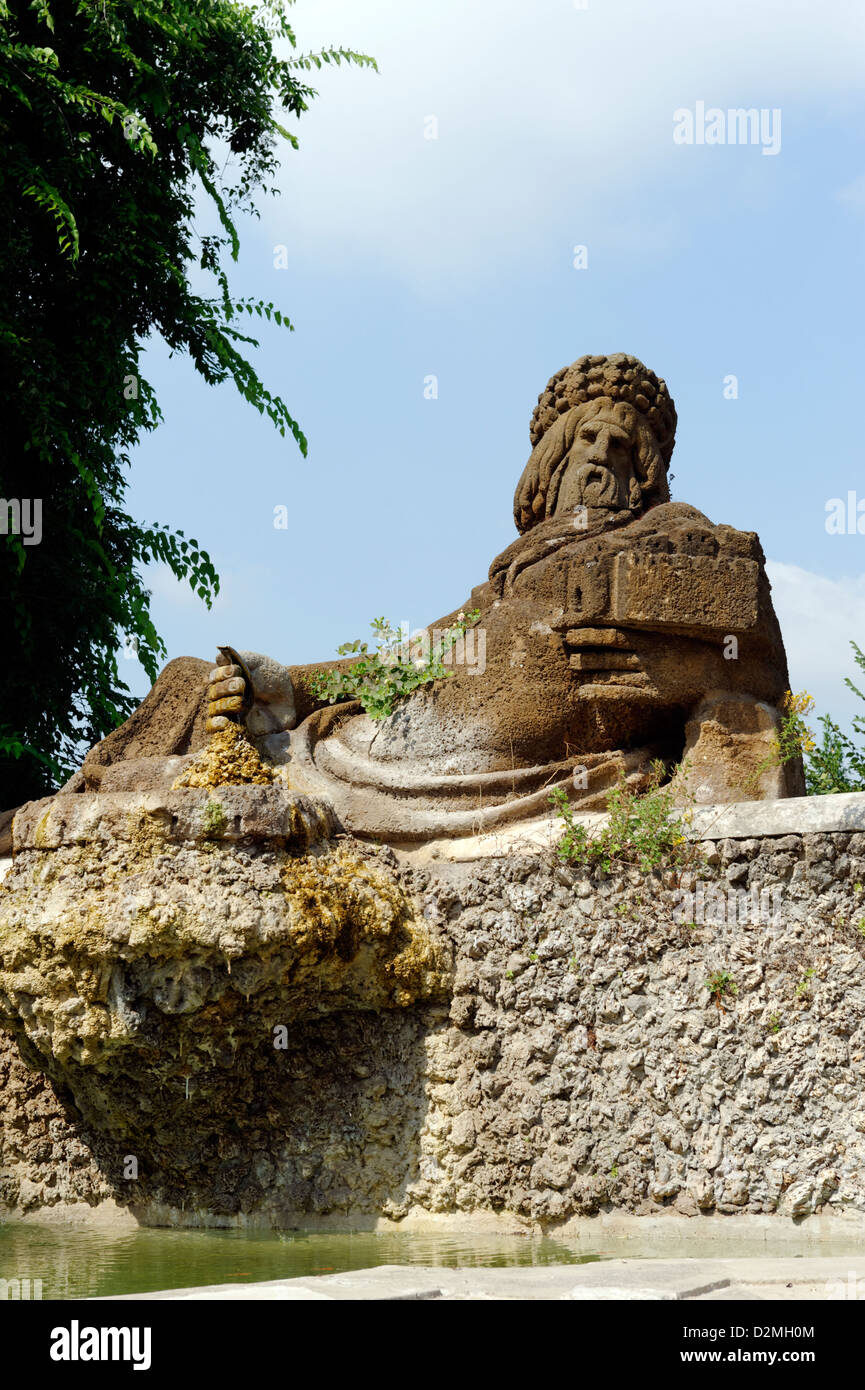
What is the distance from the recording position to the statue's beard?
269 inches

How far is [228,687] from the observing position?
6.36m

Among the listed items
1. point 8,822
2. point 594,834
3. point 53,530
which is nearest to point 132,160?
point 53,530

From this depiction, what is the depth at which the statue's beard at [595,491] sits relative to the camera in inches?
269

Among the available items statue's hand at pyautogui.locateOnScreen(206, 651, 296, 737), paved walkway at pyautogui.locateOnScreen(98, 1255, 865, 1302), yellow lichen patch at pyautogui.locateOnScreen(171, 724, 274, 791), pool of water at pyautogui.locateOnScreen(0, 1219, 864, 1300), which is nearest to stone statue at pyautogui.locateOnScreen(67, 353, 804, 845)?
statue's hand at pyautogui.locateOnScreen(206, 651, 296, 737)

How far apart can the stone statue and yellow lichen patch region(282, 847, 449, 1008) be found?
0.50 metres

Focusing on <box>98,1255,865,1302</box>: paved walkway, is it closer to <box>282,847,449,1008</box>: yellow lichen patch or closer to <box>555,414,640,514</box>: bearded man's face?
<box>282,847,449,1008</box>: yellow lichen patch

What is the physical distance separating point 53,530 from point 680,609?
5.00 m

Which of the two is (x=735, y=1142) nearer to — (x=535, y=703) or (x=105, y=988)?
(x=535, y=703)

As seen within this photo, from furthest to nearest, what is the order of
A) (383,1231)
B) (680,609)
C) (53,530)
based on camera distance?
(53,530)
(680,609)
(383,1231)

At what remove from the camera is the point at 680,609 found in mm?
6062

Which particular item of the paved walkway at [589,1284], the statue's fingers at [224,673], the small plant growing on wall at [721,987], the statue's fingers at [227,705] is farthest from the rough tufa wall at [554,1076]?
the paved walkway at [589,1284]

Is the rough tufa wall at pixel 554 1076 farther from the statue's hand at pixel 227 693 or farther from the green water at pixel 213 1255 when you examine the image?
the statue's hand at pixel 227 693

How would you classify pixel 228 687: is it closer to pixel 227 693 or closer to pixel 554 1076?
pixel 227 693

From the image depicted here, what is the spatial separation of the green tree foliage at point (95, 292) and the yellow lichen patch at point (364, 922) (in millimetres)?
3587
